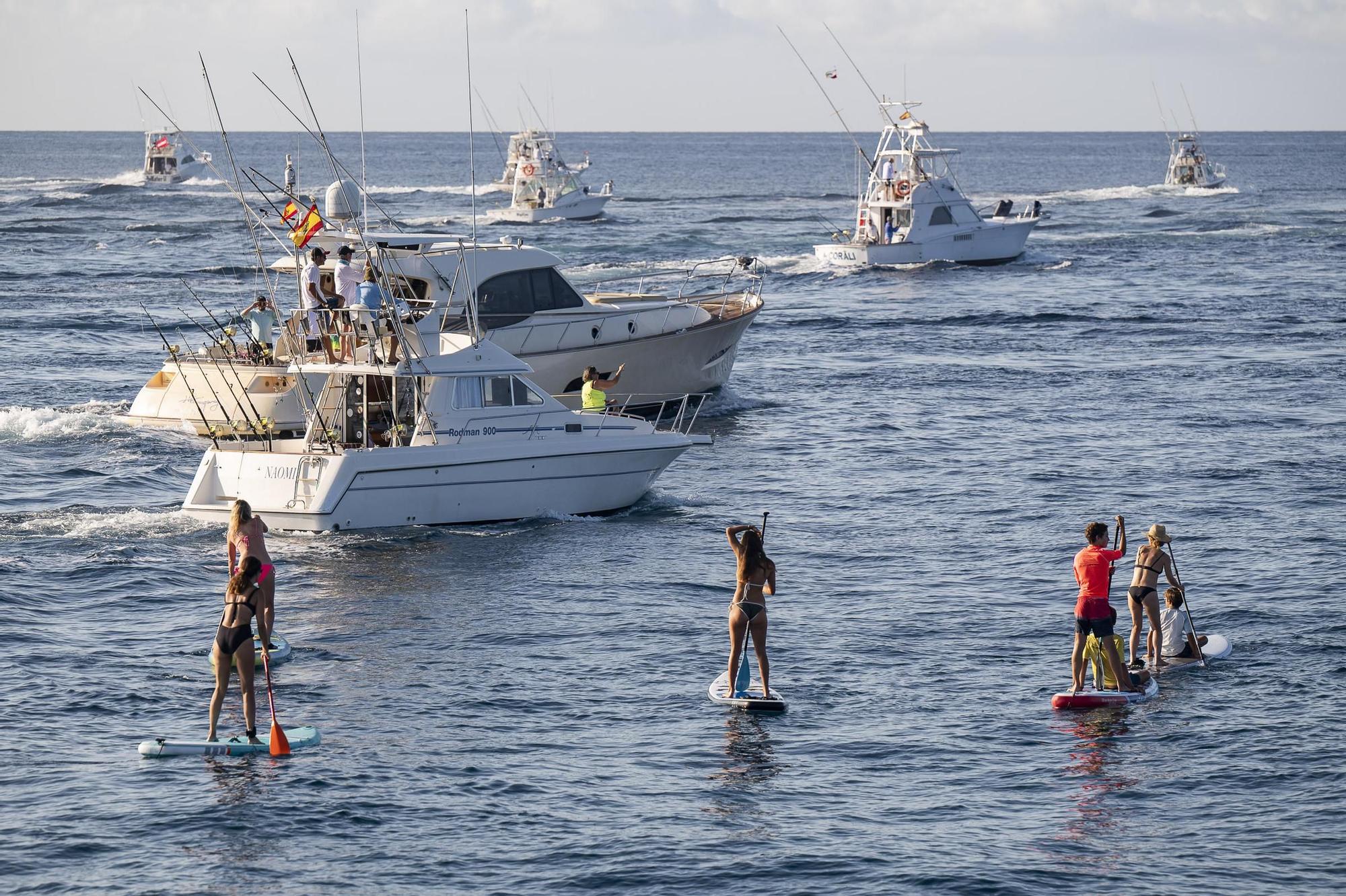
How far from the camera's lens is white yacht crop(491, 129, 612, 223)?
8075cm

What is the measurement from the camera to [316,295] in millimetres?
24172

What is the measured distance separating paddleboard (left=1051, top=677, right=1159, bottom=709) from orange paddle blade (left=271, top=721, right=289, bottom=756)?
696 cm

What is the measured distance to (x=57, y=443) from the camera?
29219 mm

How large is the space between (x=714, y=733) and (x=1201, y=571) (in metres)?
8.41

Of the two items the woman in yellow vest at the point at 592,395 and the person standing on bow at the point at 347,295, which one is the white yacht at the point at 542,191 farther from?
the person standing on bow at the point at 347,295

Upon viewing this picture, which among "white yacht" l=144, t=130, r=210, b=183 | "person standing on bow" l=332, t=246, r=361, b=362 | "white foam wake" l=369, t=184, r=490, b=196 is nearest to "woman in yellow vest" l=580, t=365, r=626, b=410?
"person standing on bow" l=332, t=246, r=361, b=362

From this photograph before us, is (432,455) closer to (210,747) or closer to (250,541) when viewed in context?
(250,541)

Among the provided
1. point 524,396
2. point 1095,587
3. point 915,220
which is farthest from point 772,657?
point 915,220

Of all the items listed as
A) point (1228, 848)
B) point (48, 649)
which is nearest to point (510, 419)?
point (48, 649)

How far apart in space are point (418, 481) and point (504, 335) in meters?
8.28

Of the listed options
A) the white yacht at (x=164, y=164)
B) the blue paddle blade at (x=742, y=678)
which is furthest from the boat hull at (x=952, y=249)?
the white yacht at (x=164, y=164)

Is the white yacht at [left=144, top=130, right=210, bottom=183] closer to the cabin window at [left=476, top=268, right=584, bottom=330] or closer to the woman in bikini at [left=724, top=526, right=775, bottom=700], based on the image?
the cabin window at [left=476, top=268, right=584, bottom=330]

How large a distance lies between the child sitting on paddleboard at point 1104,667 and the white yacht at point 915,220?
40438mm

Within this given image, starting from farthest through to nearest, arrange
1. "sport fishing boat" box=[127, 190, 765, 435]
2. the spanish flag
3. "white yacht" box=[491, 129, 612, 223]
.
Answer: "white yacht" box=[491, 129, 612, 223] → "sport fishing boat" box=[127, 190, 765, 435] → the spanish flag
